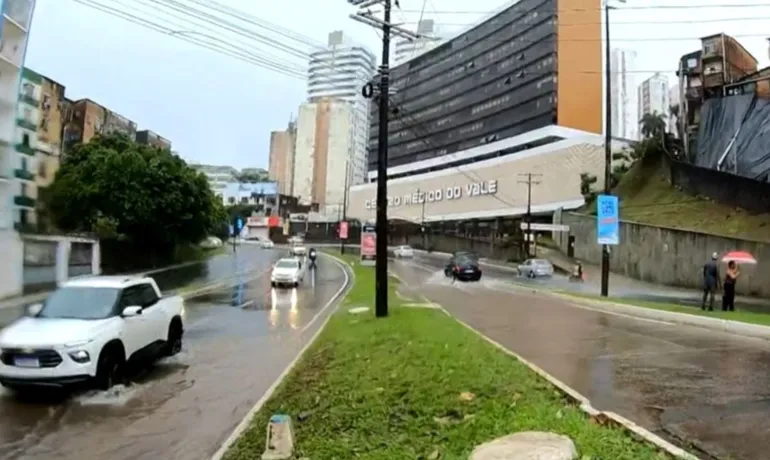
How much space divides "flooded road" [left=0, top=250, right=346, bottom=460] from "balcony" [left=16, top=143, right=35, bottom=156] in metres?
35.4

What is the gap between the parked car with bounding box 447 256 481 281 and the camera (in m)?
41.7

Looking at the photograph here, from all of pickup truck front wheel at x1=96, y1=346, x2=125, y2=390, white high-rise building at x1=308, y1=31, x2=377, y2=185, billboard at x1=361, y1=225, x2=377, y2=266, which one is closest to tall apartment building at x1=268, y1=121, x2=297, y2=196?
billboard at x1=361, y1=225, x2=377, y2=266

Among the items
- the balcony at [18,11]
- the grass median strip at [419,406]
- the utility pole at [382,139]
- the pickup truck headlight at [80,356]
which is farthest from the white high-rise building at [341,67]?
the balcony at [18,11]

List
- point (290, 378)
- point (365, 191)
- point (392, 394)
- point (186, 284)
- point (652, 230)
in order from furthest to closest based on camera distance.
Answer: point (365, 191), point (652, 230), point (186, 284), point (290, 378), point (392, 394)

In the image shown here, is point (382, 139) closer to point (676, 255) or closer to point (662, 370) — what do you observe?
point (662, 370)

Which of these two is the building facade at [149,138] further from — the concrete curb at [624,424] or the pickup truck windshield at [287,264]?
the concrete curb at [624,424]

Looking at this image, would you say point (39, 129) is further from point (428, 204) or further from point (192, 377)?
point (428, 204)

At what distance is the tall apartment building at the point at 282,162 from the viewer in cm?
14662

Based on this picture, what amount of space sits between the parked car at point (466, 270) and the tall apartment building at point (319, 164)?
46.5 meters

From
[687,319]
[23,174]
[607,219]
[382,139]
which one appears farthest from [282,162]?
[687,319]

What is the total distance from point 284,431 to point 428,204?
10548 centimetres

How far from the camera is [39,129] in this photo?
51406 mm

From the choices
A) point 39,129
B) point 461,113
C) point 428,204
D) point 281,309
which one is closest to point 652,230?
point 281,309

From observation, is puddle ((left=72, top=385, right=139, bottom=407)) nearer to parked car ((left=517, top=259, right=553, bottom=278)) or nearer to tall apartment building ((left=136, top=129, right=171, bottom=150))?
parked car ((left=517, top=259, right=553, bottom=278))
